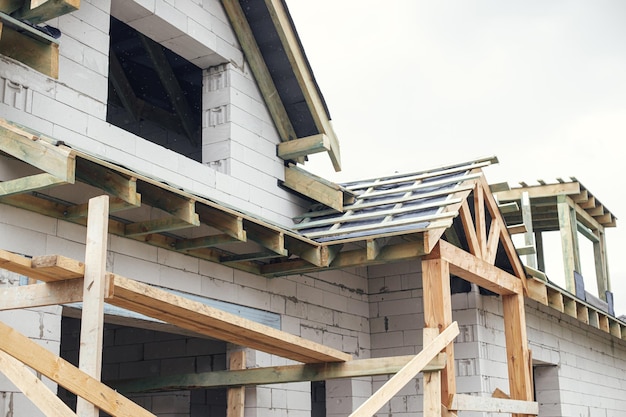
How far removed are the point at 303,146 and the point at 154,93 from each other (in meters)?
3.30

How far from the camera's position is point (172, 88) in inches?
458

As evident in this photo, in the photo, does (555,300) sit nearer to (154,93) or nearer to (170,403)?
(170,403)

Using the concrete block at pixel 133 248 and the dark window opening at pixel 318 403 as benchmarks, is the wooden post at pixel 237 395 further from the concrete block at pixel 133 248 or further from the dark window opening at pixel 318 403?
the dark window opening at pixel 318 403

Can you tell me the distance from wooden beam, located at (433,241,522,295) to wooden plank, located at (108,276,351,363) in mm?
2373

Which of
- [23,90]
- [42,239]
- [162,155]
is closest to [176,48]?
[162,155]

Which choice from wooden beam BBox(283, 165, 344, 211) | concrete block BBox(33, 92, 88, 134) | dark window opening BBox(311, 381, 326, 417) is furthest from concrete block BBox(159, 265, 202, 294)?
dark window opening BBox(311, 381, 326, 417)

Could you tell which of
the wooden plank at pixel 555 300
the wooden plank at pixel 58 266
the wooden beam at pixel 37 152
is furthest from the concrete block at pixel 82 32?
the wooden plank at pixel 555 300

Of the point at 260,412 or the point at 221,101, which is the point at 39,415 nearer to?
the point at 260,412

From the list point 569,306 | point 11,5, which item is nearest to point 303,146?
point 11,5

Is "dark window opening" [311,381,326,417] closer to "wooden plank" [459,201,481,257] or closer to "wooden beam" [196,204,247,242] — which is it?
"wooden plank" [459,201,481,257]

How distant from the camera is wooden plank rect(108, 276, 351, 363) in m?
5.32

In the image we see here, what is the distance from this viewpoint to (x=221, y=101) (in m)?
9.59

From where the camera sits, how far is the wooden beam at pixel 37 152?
5.86 metres

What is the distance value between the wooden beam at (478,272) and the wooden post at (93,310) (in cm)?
464
